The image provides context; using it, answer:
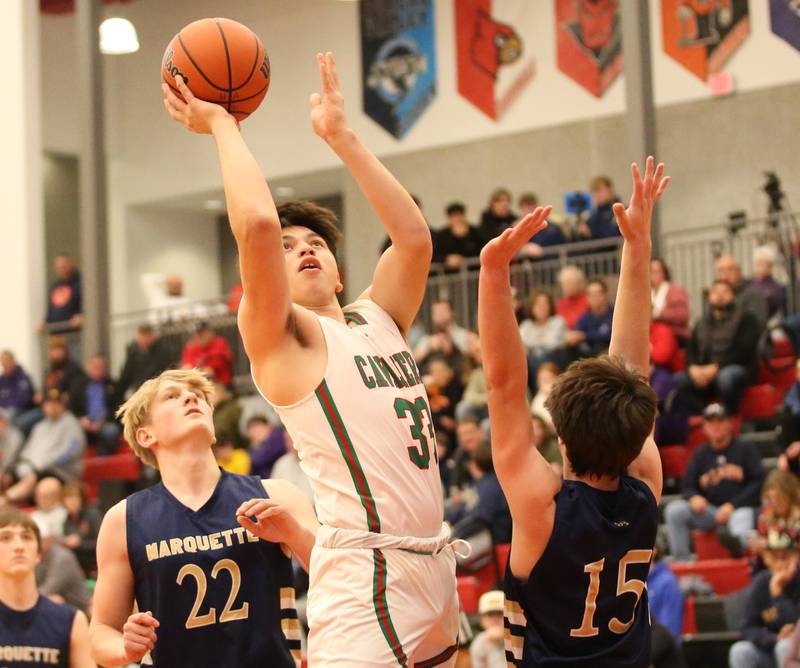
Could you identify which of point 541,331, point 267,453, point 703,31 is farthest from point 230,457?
point 703,31

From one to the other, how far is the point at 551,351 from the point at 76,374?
5.38 meters

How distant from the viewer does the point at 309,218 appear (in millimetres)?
3926

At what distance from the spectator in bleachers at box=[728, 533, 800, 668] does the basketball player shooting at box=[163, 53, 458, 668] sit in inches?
176

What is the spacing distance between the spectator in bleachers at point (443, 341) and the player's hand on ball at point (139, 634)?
28.4 ft

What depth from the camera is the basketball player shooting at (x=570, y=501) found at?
3414mm

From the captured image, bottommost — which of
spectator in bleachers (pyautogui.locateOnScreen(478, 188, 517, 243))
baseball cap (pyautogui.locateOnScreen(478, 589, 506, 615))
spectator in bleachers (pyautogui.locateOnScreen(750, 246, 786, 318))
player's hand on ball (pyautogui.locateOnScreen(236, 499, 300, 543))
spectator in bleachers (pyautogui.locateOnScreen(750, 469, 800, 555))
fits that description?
baseball cap (pyautogui.locateOnScreen(478, 589, 506, 615))

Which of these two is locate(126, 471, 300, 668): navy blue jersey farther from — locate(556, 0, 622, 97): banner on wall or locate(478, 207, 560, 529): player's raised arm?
locate(556, 0, 622, 97): banner on wall

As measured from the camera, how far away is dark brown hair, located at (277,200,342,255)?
390cm

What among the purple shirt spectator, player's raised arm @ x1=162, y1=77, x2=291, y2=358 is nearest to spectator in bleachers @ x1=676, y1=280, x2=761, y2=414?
the purple shirt spectator

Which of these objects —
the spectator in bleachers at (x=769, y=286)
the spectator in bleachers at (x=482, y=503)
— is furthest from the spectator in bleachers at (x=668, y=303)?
the spectator in bleachers at (x=482, y=503)

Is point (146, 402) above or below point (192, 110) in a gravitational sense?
below

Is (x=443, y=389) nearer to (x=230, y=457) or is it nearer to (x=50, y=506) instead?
(x=230, y=457)

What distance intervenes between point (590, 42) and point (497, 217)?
11.8ft

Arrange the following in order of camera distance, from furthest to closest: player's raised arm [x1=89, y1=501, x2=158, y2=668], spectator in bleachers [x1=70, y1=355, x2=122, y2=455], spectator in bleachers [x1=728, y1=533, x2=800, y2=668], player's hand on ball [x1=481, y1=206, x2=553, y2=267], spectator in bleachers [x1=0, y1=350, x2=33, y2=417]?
spectator in bleachers [x1=0, y1=350, x2=33, y2=417]
spectator in bleachers [x1=70, y1=355, x2=122, y2=455]
spectator in bleachers [x1=728, y1=533, x2=800, y2=668]
player's raised arm [x1=89, y1=501, x2=158, y2=668]
player's hand on ball [x1=481, y1=206, x2=553, y2=267]
